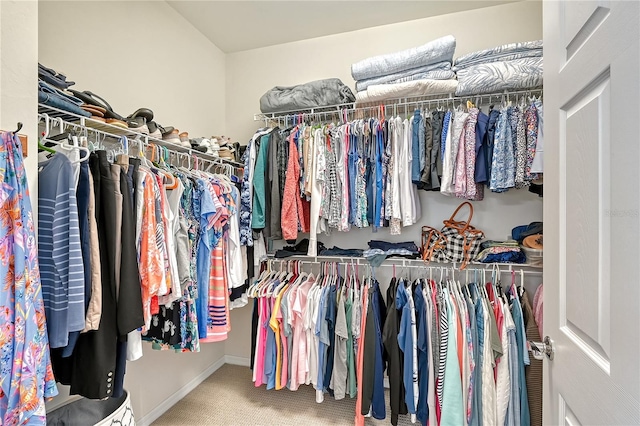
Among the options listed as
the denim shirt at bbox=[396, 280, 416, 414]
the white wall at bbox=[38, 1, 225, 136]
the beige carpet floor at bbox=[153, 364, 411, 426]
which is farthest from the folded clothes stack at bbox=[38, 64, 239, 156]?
the beige carpet floor at bbox=[153, 364, 411, 426]

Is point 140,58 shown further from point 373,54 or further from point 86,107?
point 373,54

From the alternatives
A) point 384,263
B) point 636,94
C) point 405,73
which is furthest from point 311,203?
point 636,94

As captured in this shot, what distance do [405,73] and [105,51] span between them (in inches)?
71.6

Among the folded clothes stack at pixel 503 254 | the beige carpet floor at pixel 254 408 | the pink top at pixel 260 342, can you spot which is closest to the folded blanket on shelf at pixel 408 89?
the folded clothes stack at pixel 503 254

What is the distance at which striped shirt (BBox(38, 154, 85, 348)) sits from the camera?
3.40 feet

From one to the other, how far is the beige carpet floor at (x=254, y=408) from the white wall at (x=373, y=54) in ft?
1.64

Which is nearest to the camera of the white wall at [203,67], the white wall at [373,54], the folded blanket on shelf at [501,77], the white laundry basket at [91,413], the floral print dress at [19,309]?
the floral print dress at [19,309]

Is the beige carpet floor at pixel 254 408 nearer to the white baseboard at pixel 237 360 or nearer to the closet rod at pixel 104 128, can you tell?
the white baseboard at pixel 237 360

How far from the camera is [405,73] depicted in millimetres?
2119

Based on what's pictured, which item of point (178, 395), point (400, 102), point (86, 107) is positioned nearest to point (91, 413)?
point (178, 395)

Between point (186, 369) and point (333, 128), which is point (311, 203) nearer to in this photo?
point (333, 128)

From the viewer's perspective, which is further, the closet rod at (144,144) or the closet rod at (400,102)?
the closet rod at (400,102)

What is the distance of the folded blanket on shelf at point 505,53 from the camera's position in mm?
1884

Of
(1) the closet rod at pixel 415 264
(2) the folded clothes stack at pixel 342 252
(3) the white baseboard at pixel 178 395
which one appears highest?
Result: (2) the folded clothes stack at pixel 342 252
